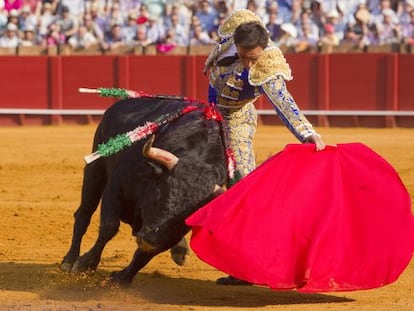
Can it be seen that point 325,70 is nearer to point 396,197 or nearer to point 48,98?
point 48,98

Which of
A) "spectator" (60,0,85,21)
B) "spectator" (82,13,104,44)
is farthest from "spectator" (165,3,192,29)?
"spectator" (60,0,85,21)

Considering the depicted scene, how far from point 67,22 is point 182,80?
5.09 feet

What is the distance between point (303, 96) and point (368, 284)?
29.2 ft

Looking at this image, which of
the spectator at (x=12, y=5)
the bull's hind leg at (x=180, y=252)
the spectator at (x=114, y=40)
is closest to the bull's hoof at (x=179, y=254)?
the bull's hind leg at (x=180, y=252)

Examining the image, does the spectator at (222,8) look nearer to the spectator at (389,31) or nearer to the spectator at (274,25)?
the spectator at (274,25)

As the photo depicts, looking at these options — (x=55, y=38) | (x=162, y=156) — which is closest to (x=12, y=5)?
(x=55, y=38)

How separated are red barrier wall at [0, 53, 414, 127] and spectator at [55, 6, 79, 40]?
304mm

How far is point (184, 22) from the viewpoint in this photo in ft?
42.7

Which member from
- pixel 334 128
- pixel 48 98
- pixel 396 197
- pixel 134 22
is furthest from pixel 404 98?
pixel 396 197

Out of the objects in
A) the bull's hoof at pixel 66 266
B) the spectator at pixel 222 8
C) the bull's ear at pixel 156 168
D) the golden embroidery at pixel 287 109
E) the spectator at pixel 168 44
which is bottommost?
the bull's hoof at pixel 66 266

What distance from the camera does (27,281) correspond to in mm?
5180

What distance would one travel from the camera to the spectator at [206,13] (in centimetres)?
1260

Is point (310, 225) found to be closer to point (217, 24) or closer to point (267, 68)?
point (267, 68)

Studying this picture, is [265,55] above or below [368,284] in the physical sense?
above
